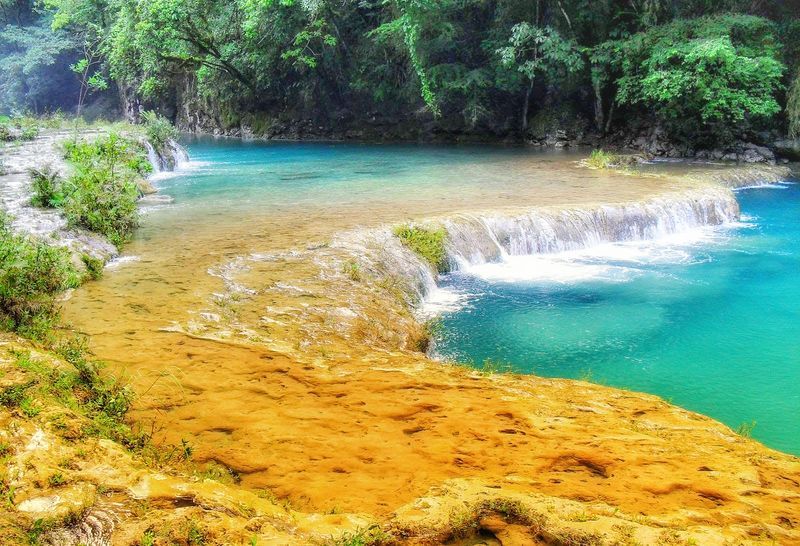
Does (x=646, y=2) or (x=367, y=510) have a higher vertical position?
(x=646, y=2)

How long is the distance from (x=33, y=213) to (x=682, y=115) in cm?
1867

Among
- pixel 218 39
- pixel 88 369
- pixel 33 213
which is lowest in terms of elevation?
pixel 88 369

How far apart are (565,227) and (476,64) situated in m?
14.7

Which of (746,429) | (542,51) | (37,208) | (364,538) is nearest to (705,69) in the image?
(542,51)

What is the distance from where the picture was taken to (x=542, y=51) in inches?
827

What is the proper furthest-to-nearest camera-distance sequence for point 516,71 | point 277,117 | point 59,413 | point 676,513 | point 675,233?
1. point 277,117
2. point 516,71
3. point 675,233
4. point 59,413
5. point 676,513

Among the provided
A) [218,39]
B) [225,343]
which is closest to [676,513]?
[225,343]

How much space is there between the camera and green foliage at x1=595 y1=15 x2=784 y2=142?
17.1 metres

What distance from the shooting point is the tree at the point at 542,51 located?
2022 cm

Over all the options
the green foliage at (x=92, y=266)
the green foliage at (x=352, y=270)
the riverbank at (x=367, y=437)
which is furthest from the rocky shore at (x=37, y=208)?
the green foliage at (x=352, y=270)

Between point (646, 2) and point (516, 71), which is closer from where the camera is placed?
point (646, 2)

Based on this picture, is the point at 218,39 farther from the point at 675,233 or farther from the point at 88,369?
the point at 88,369

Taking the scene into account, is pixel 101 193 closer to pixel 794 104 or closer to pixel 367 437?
pixel 367 437

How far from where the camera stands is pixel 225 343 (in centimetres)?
553
